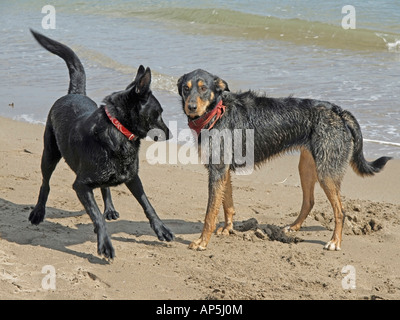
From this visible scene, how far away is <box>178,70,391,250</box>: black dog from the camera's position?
5609 millimetres

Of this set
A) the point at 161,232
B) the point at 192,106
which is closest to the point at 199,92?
the point at 192,106

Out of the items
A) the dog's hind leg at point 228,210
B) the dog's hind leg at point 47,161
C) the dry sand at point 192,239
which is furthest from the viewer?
the dog's hind leg at point 228,210

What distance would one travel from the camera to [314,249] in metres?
5.59

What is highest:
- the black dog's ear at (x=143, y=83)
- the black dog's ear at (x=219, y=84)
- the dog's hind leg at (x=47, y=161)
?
the black dog's ear at (x=143, y=83)

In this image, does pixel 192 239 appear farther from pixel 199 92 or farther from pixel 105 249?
pixel 199 92

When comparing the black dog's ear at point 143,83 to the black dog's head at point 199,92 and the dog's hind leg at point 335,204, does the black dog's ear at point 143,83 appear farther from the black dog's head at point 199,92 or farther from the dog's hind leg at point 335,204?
the dog's hind leg at point 335,204

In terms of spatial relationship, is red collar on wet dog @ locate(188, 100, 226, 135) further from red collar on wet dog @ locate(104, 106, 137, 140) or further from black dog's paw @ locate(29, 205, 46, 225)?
black dog's paw @ locate(29, 205, 46, 225)

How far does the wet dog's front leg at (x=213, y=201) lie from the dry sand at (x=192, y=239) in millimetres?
118

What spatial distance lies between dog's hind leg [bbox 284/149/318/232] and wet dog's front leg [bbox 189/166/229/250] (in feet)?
2.59

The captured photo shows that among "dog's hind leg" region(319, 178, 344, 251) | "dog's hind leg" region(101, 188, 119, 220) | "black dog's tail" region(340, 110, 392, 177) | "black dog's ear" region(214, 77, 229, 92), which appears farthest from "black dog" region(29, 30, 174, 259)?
"black dog's tail" region(340, 110, 392, 177)

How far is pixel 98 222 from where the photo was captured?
5.05 metres

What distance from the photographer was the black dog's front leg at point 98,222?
16.1 ft

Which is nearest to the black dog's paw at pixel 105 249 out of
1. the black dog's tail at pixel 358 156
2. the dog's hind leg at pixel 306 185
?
the dog's hind leg at pixel 306 185
